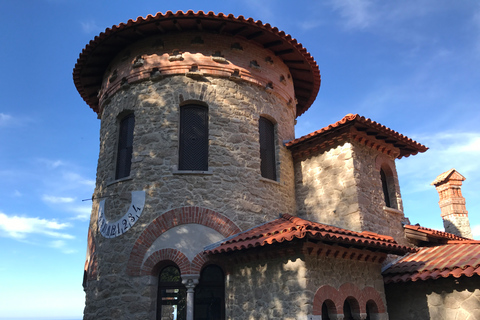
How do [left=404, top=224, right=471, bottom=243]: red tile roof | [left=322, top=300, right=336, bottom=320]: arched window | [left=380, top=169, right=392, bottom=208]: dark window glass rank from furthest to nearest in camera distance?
[left=380, top=169, right=392, bottom=208]: dark window glass < [left=404, top=224, right=471, bottom=243]: red tile roof < [left=322, top=300, right=336, bottom=320]: arched window

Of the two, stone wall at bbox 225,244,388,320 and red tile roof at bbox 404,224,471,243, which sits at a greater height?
red tile roof at bbox 404,224,471,243

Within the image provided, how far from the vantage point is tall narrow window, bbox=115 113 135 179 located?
33.3 ft

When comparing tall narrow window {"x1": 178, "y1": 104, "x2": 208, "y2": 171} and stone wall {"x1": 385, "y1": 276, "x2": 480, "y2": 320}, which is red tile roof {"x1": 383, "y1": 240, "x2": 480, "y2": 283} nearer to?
stone wall {"x1": 385, "y1": 276, "x2": 480, "y2": 320}

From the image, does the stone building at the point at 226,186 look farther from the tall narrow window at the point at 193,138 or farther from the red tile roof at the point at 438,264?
the red tile roof at the point at 438,264

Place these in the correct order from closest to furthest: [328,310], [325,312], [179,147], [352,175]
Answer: [328,310] < [325,312] < [352,175] < [179,147]

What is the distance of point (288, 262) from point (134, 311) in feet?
11.6

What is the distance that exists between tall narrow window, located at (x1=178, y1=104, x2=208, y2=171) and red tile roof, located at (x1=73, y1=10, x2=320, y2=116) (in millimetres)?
2156

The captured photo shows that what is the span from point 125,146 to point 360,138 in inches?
245

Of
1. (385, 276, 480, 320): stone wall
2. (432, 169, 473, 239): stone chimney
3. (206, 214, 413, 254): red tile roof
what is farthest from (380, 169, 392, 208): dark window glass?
(432, 169, 473, 239): stone chimney

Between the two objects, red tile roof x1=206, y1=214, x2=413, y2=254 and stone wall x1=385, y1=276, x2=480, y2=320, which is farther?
stone wall x1=385, y1=276, x2=480, y2=320

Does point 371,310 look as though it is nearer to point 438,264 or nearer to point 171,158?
point 438,264

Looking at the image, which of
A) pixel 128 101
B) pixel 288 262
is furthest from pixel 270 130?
pixel 288 262

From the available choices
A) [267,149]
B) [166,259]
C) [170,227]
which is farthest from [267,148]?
[166,259]

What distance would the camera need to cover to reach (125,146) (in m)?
10.4
